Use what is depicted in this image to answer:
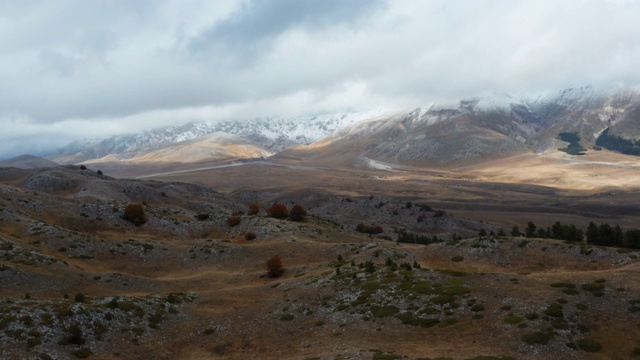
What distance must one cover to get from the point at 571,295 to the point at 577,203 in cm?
19596

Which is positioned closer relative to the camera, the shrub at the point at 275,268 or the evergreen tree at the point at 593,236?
the shrub at the point at 275,268

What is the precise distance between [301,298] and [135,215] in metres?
45.6

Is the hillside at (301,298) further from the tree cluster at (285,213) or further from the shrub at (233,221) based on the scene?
the tree cluster at (285,213)

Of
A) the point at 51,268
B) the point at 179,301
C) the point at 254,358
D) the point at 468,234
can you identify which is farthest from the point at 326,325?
the point at 468,234

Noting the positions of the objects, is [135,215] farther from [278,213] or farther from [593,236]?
[593,236]

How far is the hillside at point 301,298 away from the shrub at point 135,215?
4.31 meters

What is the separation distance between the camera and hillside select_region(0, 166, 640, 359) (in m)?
28.2

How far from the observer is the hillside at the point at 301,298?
2822 centimetres

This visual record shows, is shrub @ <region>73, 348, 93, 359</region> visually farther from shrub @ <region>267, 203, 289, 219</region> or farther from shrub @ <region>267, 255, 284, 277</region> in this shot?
shrub @ <region>267, 203, 289, 219</region>

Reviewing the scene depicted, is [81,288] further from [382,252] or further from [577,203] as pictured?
[577,203]

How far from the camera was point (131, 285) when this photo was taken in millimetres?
48375

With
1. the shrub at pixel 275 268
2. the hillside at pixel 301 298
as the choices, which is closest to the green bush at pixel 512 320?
the hillside at pixel 301 298

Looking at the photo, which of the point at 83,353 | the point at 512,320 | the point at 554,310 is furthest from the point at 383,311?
the point at 83,353

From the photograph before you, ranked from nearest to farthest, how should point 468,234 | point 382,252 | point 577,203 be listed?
point 382,252 → point 468,234 → point 577,203
